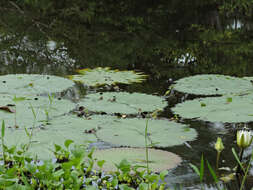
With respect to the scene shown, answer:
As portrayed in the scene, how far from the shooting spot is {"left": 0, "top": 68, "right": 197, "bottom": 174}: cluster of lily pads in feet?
6.30

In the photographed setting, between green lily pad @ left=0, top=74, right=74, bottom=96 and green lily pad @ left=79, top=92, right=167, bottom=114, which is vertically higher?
green lily pad @ left=0, top=74, right=74, bottom=96

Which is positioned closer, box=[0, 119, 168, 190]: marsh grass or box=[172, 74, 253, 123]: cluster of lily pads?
box=[0, 119, 168, 190]: marsh grass

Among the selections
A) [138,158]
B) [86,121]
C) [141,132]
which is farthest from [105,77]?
[138,158]

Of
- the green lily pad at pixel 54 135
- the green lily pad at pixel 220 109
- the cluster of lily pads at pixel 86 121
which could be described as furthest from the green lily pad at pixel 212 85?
the green lily pad at pixel 54 135

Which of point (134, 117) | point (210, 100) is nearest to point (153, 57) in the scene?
point (210, 100)

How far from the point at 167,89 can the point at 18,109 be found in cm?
134

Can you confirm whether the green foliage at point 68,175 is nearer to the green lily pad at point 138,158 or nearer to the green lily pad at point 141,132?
the green lily pad at point 138,158

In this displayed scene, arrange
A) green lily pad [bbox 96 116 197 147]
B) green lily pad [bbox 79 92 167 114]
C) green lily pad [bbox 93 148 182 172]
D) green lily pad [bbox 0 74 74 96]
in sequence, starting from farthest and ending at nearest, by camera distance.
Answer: green lily pad [bbox 0 74 74 96], green lily pad [bbox 79 92 167 114], green lily pad [bbox 96 116 197 147], green lily pad [bbox 93 148 182 172]

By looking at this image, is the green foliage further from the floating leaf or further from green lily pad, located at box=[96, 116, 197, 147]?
the floating leaf

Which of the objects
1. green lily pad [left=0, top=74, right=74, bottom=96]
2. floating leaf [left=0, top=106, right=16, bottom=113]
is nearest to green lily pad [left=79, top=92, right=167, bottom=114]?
green lily pad [left=0, top=74, right=74, bottom=96]

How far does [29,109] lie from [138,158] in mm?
946

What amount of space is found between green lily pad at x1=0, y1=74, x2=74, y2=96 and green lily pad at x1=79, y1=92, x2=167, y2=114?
35cm

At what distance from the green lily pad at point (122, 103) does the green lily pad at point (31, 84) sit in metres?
0.35

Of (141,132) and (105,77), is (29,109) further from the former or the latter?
(105,77)
